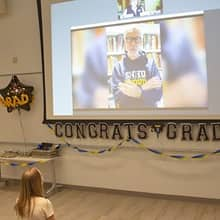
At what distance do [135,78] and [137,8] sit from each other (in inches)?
36.4

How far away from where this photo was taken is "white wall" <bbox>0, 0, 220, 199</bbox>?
4.43 meters

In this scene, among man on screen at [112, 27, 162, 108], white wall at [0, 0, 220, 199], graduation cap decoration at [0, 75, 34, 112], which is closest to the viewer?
white wall at [0, 0, 220, 199]

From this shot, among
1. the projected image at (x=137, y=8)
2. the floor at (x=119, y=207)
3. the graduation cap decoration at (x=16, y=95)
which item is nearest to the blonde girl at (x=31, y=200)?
the floor at (x=119, y=207)

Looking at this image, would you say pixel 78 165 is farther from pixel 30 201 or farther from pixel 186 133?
pixel 30 201

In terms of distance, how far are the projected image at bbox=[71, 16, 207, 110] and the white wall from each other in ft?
1.49

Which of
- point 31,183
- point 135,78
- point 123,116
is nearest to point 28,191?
point 31,183

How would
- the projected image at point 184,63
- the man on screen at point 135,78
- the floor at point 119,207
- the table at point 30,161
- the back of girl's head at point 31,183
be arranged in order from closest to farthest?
the back of girl's head at point 31,183 < the floor at point 119,207 < the projected image at point 184,63 < the man on screen at point 135,78 < the table at point 30,161

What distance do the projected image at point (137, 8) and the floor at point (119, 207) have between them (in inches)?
95.9

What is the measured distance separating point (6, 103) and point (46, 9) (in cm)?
157

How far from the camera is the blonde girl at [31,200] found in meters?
2.12

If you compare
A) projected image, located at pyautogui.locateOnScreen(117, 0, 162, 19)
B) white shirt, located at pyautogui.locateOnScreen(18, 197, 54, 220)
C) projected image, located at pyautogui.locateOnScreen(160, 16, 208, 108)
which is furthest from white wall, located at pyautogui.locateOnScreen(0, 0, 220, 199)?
white shirt, located at pyautogui.locateOnScreen(18, 197, 54, 220)

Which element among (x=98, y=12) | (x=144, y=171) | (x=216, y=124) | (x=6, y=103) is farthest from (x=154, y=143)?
(x=6, y=103)

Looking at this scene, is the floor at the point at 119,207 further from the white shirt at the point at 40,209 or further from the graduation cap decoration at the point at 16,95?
the white shirt at the point at 40,209

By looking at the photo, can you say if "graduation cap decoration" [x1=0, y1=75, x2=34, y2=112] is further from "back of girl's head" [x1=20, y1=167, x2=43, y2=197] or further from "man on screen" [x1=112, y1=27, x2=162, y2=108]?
"back of girl's head" [x1=20, y1=167, x2=43, y2=197]
